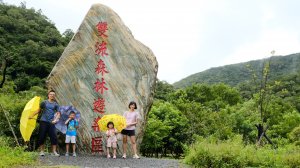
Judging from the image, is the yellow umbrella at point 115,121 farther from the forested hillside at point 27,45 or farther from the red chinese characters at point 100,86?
the forested hillside at point 27,45

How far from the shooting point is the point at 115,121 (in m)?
9.59

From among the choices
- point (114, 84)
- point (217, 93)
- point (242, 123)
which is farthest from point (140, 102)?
point (217, 93)

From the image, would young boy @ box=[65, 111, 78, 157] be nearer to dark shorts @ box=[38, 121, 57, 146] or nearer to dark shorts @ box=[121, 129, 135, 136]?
dark shorts @ box=[38, 121, 57, 146]

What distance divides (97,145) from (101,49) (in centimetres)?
256

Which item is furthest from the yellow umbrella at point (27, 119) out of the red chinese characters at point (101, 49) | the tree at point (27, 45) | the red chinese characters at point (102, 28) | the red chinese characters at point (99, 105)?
the tree at point (27, 45)

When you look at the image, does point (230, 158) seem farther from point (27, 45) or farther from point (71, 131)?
point (27, 45)

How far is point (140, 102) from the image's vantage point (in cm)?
1063

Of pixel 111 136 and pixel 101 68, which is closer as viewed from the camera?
pixel 111 136

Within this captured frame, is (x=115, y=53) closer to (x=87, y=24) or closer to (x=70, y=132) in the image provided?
(x=87, y=24)

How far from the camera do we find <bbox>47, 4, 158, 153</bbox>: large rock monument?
10438 millimetres

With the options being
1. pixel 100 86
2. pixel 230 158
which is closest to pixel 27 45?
pixel 100 86

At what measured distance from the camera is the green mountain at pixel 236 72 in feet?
219

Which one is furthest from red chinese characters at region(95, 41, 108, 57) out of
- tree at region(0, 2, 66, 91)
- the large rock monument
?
tree at region(0, 2, 66, 91)

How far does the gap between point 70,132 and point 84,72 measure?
70.6 inches
